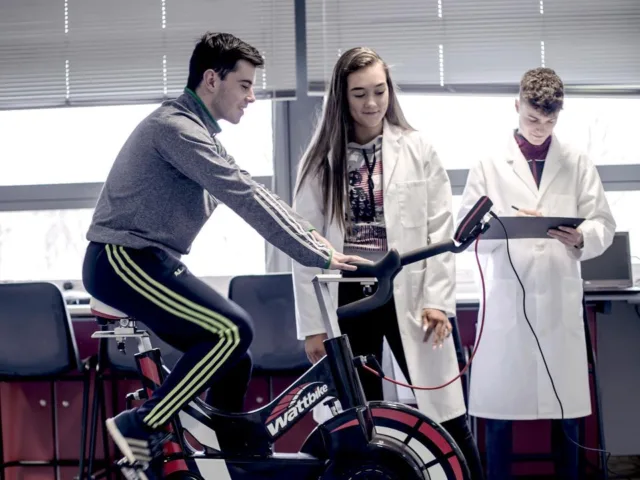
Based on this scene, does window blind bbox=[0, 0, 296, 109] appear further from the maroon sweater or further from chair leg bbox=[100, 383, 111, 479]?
chair leg bbox=[100, 383, 111, 479]

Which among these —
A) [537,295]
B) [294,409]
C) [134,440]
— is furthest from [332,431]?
[537,295]

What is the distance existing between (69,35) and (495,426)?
8.26 feet

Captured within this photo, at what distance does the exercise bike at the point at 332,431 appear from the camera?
5.59 feet

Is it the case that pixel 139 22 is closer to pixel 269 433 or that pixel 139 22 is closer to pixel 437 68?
pixel 437 68

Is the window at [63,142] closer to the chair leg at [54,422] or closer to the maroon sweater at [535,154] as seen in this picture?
the chair leg at [54,422]

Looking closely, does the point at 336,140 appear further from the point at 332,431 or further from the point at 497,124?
the point at 497,124

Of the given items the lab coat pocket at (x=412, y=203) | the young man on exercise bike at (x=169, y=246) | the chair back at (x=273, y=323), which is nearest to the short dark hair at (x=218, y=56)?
the young man on exercise bike at (x=169, y=246)

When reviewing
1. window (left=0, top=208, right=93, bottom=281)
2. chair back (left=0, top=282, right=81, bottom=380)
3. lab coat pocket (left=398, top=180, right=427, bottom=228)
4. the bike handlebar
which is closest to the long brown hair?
lab coat pocket (left=398, top=180, right=427, bottom=228)

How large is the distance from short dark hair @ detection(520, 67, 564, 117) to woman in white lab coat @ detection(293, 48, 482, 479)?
0.56 meters

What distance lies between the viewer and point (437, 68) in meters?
3.37

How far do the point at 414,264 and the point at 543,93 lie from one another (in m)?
0.81

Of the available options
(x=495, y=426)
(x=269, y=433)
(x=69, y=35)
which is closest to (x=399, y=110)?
(x=269, y=433)

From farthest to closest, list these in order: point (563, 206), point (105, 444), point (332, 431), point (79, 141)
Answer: point (79, 141) → point (105, 444) → point (563, 206) → point (332, 431)

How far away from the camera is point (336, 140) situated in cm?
211
